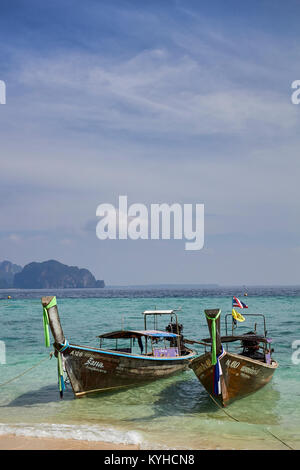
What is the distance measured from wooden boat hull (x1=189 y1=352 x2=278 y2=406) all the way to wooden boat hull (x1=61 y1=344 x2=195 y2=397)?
9.53ft

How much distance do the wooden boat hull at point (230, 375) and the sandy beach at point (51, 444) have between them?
197 inches

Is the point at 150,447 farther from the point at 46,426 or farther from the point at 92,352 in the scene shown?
the point at 92,352

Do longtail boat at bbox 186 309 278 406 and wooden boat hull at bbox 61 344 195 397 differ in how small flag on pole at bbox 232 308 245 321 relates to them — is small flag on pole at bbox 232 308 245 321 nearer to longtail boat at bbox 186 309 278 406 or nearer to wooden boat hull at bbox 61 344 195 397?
longtail boat at bbox 186 309 278 406

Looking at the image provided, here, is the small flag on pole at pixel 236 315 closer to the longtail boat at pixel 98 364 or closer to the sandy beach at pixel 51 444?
the longtail boat at pixel 98 364

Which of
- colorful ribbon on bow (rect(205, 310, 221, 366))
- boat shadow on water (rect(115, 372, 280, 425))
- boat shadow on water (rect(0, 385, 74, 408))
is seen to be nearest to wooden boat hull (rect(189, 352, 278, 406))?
boat shadow on water (rect(115, 372, 280, 425))

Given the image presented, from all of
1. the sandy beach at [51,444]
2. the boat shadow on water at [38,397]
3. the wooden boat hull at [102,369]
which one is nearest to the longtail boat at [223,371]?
the wooden boat hull at [102,369]

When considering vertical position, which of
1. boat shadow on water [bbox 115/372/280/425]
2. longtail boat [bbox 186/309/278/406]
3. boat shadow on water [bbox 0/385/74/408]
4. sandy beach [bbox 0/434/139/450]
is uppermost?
longtail boat [bbox 186/309/278/406]

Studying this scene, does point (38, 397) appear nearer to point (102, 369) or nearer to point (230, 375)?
point (102, 369)

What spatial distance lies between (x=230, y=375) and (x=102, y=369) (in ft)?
16.9

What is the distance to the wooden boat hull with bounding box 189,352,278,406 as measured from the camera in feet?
47.7

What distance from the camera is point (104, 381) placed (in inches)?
663

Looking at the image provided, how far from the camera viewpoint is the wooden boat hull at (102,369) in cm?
1614

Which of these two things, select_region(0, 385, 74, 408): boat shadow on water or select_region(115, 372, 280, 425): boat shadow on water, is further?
select_region(0, 385, 74, 408): boat shadow on water

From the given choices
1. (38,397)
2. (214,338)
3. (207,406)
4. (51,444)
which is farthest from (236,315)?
(51,444)
